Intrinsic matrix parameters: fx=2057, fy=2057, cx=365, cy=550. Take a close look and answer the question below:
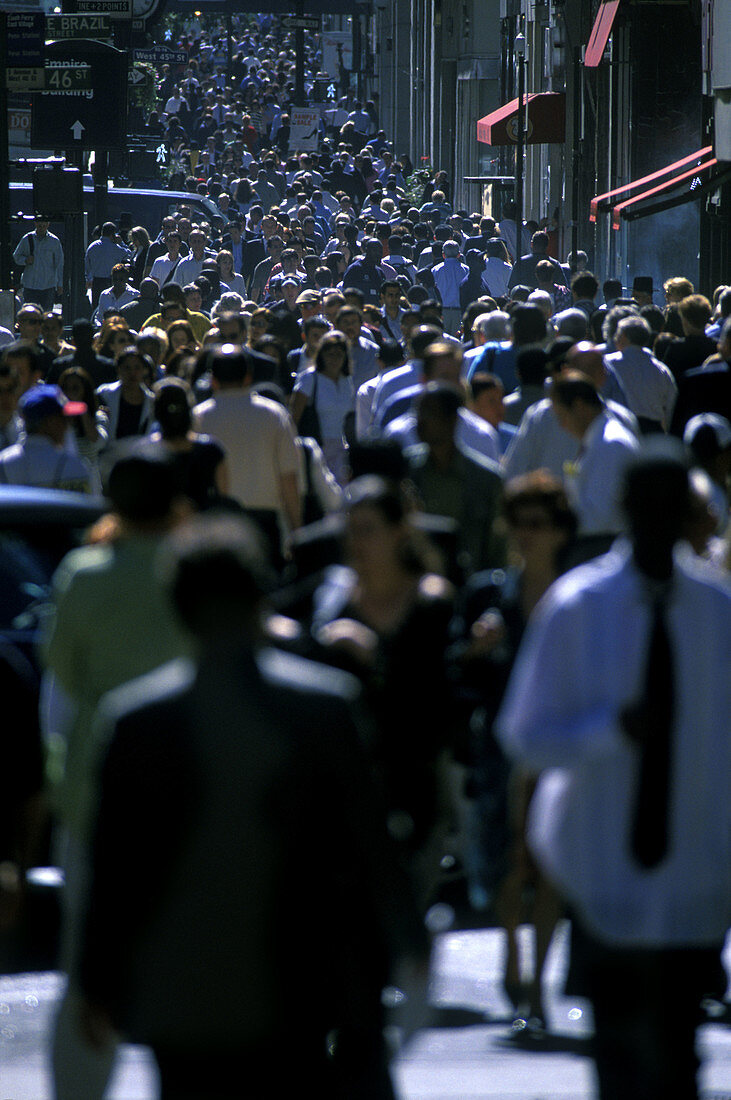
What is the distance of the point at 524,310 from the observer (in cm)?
1084

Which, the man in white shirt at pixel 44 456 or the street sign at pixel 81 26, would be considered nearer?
the man in white shirt at pixel 44 456

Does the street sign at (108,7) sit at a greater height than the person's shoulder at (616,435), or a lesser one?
greater

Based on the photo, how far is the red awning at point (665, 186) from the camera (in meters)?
22.6

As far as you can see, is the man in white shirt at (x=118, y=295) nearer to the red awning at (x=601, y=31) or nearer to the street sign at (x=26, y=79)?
the street sign at (x=26, y=79)

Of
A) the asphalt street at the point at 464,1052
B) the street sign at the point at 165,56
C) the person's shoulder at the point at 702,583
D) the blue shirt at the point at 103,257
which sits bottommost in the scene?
the asphalt street at the point at 464,1052

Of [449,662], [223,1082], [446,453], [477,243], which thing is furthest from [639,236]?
[223,1082]

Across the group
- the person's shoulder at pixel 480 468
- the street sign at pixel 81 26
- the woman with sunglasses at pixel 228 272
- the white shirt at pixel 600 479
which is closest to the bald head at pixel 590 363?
the white shirt at pixel 600 479

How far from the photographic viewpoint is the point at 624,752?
367cm

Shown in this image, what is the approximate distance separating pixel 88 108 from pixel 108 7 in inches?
138

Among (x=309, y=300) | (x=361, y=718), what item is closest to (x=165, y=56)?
(x=309, y=300)

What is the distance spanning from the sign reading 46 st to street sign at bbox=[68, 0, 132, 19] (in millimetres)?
2137

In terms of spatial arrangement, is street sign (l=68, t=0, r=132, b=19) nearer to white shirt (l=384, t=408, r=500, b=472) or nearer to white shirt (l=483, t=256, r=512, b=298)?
white shirt (l=483, t=256, r=512, b=298)

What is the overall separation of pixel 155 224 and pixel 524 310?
926 inches

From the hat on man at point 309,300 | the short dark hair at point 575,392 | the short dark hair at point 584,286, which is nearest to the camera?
the short dark hair at point 575,392
